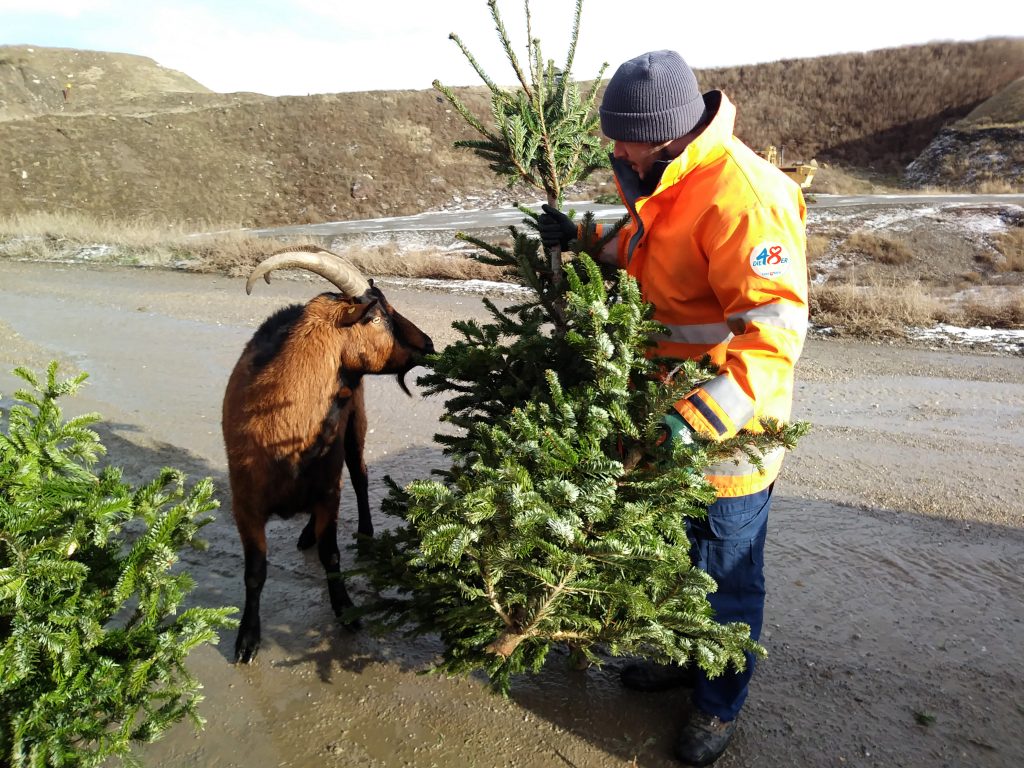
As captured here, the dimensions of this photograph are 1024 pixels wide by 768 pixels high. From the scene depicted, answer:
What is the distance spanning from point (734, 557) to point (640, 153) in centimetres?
173

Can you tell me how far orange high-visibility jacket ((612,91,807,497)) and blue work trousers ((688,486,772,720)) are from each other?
115 millimetres

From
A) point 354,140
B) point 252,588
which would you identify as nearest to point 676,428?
point 252,588

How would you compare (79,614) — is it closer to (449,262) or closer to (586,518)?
(586,518)

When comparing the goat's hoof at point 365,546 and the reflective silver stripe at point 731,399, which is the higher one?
the reflective silver stripe at point 731,399

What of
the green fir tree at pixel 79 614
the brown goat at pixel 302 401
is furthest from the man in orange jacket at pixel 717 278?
the green fir tree at pixel 79 614

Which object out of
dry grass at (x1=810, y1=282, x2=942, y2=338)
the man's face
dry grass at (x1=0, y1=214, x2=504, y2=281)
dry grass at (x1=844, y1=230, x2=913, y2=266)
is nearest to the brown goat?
the man's face

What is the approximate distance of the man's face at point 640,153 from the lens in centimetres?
288

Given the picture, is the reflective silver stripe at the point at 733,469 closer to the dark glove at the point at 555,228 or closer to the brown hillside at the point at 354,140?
the dark glove at the point at 555,228

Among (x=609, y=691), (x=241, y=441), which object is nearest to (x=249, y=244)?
(x=241, y=441)

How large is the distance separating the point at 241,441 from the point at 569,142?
7.60 feet

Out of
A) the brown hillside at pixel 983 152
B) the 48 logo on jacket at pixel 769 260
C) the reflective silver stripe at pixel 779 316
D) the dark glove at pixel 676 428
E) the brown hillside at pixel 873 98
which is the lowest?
the dark glove at pixel 676 428

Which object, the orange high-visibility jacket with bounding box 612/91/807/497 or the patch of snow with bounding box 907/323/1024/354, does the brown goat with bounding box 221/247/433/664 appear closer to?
the orange high-visibility jacket with bounding box 612/91/807/497

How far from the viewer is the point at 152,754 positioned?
3.22m

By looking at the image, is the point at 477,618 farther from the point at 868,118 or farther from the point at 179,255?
the point at 868,118
